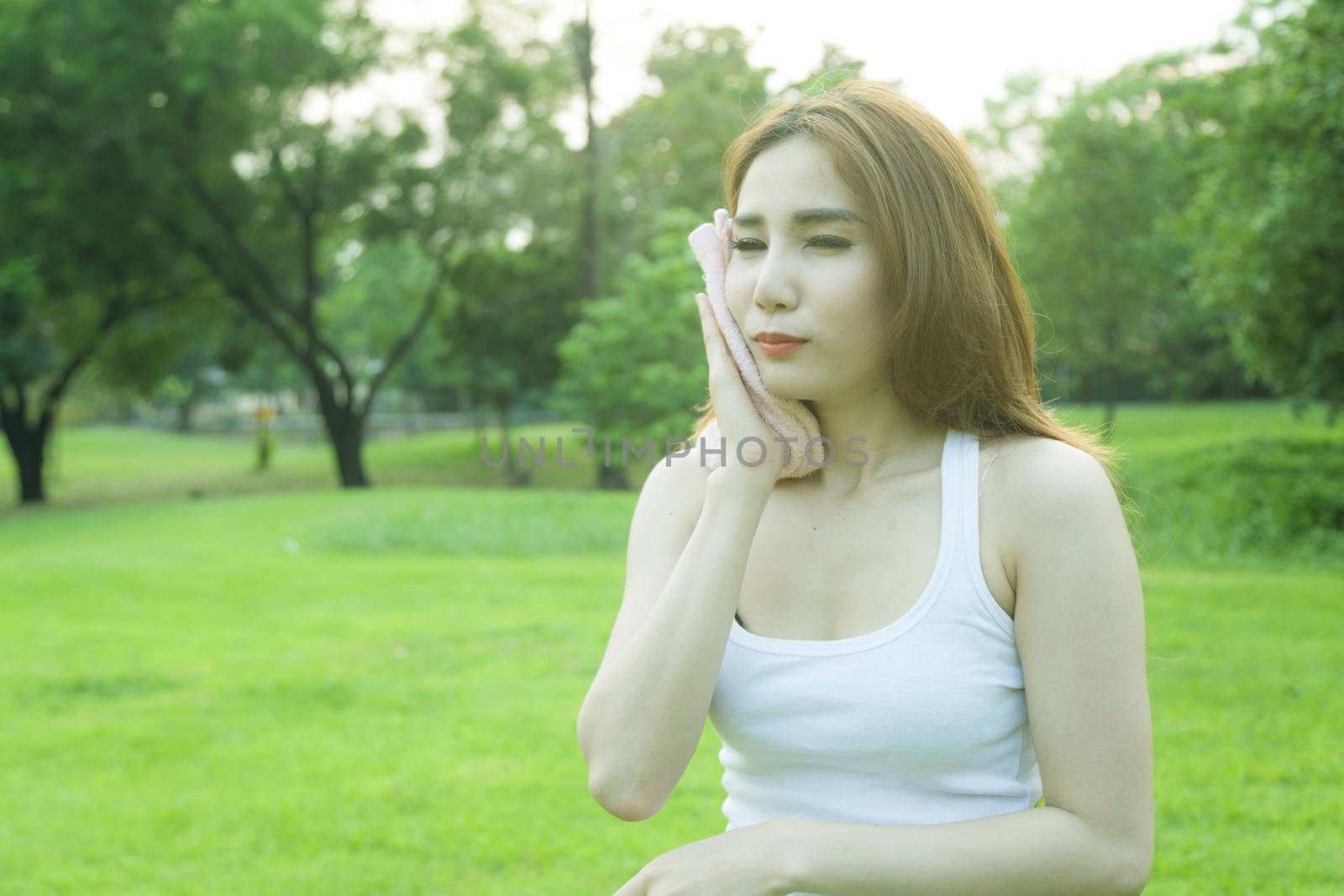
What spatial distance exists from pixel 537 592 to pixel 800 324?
7.78 m

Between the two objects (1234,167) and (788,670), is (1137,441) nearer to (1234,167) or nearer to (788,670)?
(1234,167)

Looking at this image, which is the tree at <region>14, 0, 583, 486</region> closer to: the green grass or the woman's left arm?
the green grass

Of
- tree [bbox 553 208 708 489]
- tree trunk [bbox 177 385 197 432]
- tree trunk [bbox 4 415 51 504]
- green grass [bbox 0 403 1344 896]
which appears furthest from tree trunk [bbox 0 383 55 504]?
tree trunk [bbox 177 385 197 432]

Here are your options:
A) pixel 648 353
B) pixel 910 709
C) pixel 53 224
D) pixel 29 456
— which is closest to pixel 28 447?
pixel 29 456

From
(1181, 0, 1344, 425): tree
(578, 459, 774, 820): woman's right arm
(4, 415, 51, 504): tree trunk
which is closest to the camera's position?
(578, 459, 774, 820): woman's right arm

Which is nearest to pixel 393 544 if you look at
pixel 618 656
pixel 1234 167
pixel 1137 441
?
pixel 1234 167

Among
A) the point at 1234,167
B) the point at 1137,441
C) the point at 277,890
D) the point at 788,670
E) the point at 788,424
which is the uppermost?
the point at 1234,167

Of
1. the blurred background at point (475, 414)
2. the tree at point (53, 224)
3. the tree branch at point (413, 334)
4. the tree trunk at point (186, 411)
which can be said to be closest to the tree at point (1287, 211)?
the blurred background at point (475, 414)

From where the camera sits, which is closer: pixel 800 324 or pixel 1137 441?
pixel 800 324

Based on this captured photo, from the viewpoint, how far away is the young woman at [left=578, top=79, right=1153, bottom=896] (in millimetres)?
1544

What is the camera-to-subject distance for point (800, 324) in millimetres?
1692

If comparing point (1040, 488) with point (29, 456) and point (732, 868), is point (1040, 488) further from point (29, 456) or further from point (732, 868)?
point (29, 456)

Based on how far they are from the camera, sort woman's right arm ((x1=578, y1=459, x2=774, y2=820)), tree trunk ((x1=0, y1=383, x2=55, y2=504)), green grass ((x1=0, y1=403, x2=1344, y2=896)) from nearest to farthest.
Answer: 1. woman's right arm ((x1=578, y1=459, x2=774, y2=820))
2. green grass ((x1=0, y1=403, x2=1344, y2=896))
3. tree trunk ((x1=0, y1=383, x2=55, y2=504))

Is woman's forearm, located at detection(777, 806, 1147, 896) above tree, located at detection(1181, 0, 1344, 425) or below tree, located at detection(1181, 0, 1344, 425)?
below
